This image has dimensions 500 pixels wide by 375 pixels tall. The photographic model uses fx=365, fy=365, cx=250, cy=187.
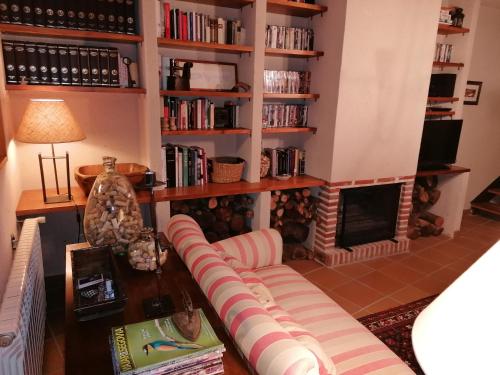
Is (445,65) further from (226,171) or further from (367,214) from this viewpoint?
(226,171)

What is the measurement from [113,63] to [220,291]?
1.91 m

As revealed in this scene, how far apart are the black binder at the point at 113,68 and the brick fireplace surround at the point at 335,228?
1.92m

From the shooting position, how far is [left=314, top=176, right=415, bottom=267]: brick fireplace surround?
3303 millimetres

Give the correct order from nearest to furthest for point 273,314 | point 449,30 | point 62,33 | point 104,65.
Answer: point 273,314 < point 62,33 < point 104,65 < point 449,30

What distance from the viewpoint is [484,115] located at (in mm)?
4742

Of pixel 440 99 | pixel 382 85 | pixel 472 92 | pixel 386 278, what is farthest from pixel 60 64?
pixel 472 92

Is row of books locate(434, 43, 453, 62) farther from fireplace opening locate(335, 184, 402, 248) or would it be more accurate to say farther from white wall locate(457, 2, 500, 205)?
fireplace opening locate(335, 184, 402, 248)

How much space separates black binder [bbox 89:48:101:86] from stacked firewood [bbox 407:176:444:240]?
3439 millimetres

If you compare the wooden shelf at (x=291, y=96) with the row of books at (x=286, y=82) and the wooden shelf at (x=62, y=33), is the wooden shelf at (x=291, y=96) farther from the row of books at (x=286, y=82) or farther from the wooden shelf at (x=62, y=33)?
the wooden shelf at (x=62, y=33)

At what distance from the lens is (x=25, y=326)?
1383 millimetres

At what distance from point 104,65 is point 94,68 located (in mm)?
69

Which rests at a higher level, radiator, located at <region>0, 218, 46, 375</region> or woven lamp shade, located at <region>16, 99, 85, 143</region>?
woven lamp shade, located at <region>16, 99, 85, 143</region>

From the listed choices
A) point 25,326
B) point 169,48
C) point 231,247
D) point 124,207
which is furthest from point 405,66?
point 25,326

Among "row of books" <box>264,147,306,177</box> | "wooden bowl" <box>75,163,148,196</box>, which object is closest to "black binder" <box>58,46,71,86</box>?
"wooden bowl" <box>75,163,148,196</box>
